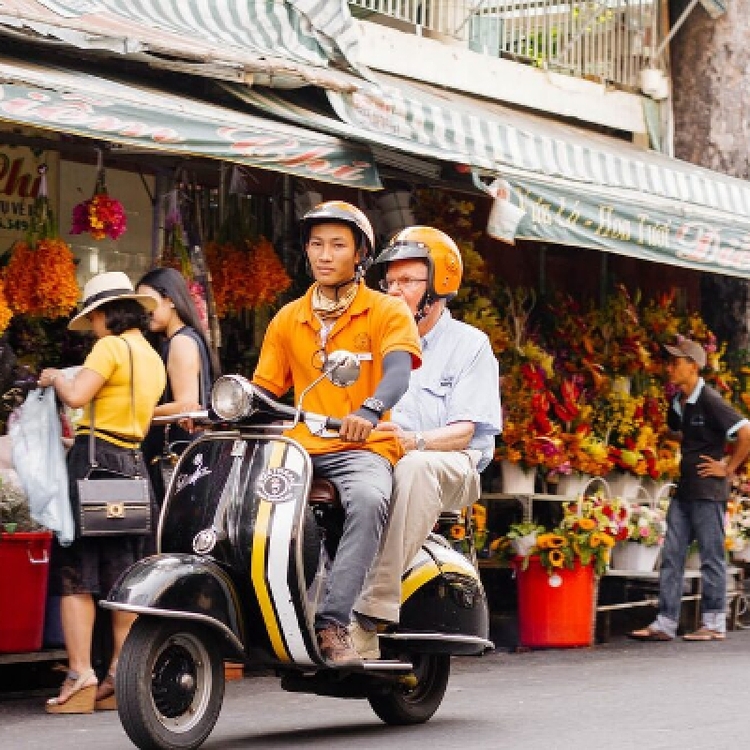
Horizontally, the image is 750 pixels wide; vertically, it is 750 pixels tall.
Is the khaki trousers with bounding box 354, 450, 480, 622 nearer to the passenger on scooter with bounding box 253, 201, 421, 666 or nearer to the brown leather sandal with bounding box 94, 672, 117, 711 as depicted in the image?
the passenger on scooter with bounding box 253, 201, 421, 666

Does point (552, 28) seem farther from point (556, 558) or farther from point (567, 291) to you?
point (556, 558)

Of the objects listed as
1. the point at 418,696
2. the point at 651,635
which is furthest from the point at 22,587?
the point at 651,635

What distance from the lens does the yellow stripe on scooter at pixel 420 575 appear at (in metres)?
7.66

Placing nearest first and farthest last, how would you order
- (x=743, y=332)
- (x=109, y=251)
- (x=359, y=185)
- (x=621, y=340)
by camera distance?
(x=359, y=185), (x=109, y=251), (x=621, y=340), (x=743, y=332)

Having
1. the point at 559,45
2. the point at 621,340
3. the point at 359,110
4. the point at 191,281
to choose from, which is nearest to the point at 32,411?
the point at 191,281

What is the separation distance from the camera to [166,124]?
883 centimetres

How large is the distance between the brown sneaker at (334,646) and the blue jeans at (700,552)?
5808 mm

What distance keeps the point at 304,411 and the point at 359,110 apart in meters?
3.93

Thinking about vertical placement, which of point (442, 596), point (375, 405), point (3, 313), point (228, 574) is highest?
point (3, 313)

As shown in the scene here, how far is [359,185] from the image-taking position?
390 inches

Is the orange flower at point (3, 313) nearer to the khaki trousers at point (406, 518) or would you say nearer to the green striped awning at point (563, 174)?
the green striped awning at point (563, 174)

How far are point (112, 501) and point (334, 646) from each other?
188 centimetres

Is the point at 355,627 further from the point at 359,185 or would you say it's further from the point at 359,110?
the point at 359,110

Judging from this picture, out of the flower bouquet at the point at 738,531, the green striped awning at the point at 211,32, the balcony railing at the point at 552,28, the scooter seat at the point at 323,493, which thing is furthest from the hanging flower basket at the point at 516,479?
the scooter seat at the point at 323,493
